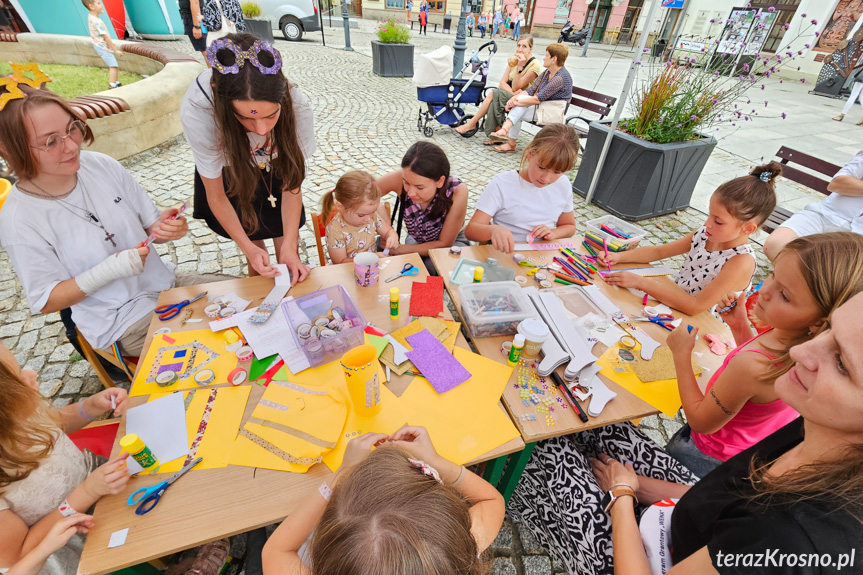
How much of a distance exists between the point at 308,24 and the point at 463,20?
7.63 meters

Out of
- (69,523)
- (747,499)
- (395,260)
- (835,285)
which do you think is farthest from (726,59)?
(69,523)

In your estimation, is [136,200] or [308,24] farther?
[308,24]

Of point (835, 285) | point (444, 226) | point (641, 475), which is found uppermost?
point (835, 285)

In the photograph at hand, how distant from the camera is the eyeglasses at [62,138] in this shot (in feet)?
5.29

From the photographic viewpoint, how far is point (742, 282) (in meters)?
2.05

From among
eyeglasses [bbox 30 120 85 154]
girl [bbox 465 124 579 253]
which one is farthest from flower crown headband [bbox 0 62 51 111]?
girl [bbox 465 124 579 253]

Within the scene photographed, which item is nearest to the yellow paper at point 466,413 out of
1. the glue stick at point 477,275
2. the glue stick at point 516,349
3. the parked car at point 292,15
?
the glue stick at point 516,349

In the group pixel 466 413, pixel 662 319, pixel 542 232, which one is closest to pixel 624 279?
pixel 662 319

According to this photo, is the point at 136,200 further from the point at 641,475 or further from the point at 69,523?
the point at 641,475

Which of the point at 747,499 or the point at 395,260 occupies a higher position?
the point at 747,499

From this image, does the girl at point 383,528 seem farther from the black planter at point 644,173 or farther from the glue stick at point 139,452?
the black planter at point 644,173

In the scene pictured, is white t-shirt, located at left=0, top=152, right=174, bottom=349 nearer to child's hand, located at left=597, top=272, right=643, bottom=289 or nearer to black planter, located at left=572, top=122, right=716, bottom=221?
child's hand, located at left=597, top=272, right=643, bottom=289

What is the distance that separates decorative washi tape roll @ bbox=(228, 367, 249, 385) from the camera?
1503mm

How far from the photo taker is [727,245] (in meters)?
2.26
